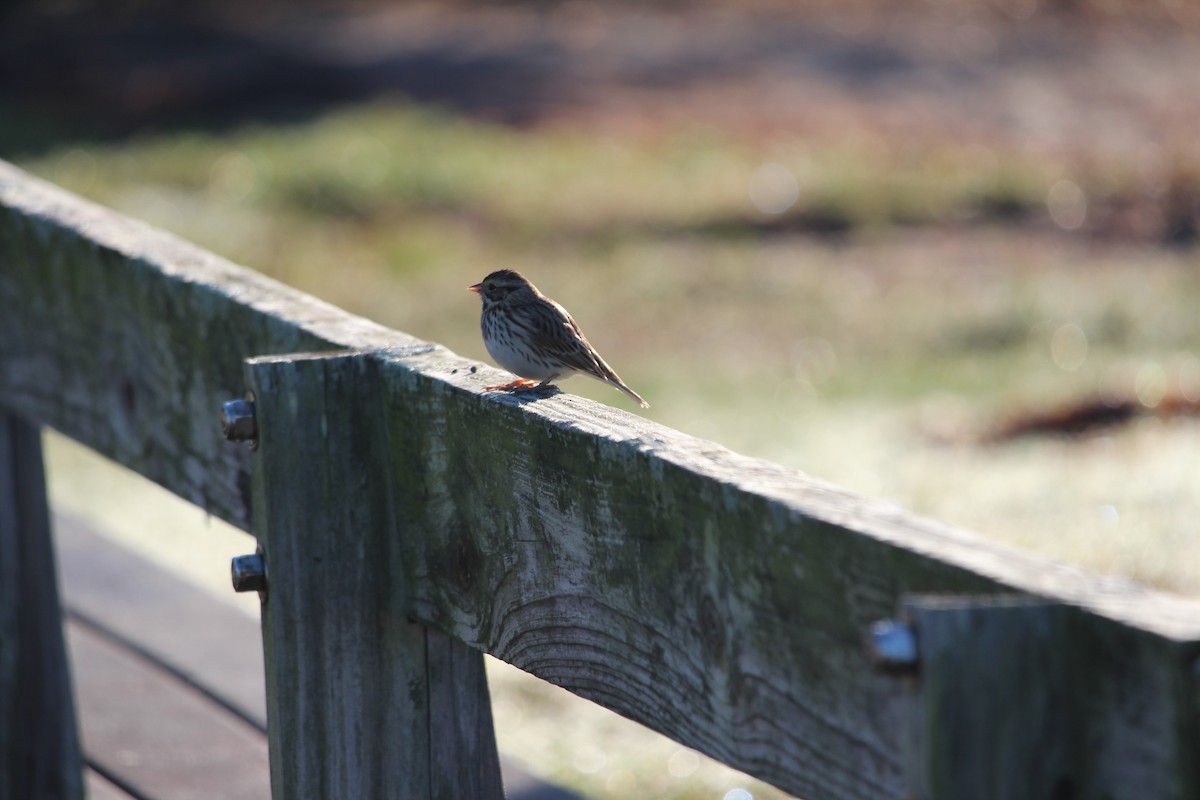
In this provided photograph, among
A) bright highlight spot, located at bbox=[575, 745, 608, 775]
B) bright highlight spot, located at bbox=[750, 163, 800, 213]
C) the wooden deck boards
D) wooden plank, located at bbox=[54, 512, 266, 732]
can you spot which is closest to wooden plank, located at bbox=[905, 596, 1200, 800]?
the wooden deck boards

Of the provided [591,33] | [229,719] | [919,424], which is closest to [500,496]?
[229,719]

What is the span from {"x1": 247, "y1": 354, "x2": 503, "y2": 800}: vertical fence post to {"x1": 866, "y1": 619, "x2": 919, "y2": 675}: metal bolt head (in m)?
0.96

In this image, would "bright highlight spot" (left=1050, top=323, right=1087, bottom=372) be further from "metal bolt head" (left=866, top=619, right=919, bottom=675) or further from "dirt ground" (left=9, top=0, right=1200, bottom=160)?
Answer: "metal bolt head" (left=866, top=619, right=919, bottom=675)

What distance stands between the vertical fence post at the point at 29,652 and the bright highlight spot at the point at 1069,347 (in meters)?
8.52

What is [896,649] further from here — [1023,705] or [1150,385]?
[1150,385]

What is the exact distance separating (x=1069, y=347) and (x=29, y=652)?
366 inches

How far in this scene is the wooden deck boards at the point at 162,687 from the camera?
3365 millimetres

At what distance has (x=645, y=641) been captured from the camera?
1.67 m

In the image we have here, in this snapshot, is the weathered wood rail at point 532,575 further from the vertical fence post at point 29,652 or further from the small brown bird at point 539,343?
the small brown bird at point 539,343

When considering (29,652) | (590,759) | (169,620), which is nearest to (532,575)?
(29,652)

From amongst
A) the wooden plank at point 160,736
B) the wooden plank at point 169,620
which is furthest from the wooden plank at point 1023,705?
the wooden plank at point 169,620

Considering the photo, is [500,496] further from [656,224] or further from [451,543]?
[656,224]

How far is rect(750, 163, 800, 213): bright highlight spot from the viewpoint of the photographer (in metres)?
16.1

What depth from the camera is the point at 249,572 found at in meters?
2.04
